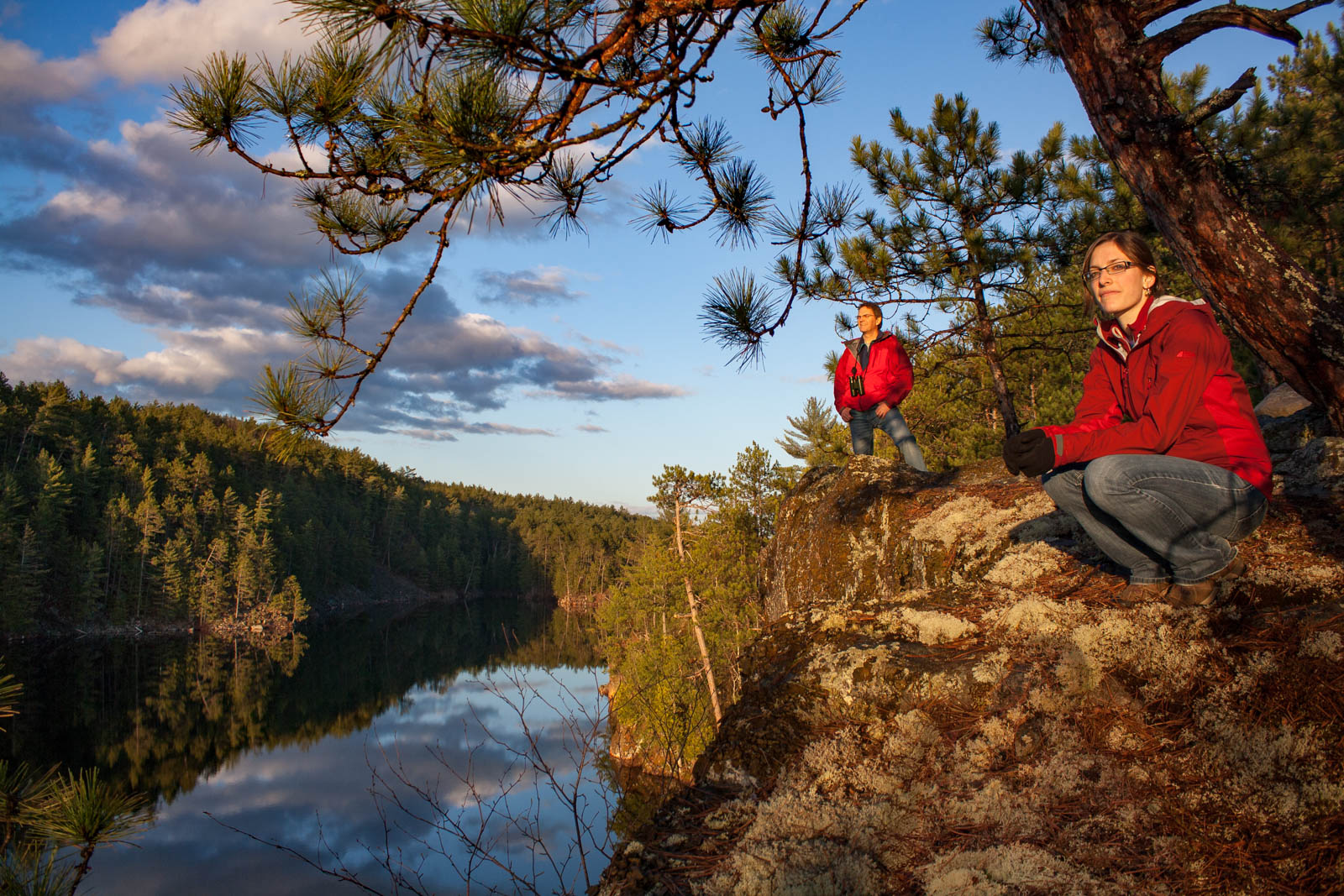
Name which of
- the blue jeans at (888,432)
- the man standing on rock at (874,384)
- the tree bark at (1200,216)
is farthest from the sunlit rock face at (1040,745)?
the man standing on rock at (874,384)

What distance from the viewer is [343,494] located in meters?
88.2

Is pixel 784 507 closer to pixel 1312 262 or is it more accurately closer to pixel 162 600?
pixel 1312 262

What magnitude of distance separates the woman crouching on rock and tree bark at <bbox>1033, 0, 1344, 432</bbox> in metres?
0.55

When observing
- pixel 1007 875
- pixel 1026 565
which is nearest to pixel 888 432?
pixel 1026 565

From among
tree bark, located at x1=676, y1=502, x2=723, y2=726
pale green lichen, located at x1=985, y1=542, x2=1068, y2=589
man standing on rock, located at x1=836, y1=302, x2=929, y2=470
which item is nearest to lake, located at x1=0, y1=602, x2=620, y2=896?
pale green lichen, located at x1=985, y1=542, x2=1068, y2=589

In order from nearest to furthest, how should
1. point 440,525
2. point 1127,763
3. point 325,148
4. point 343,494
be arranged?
1. point 1127,763
2. point 325,148
3. point 343,494
4. point 440,525

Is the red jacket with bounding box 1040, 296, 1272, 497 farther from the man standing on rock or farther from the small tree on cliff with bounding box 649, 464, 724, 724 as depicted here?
the small tree on cliff with bounding box 649, 464, 724, 724

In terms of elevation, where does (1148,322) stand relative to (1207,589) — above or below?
above

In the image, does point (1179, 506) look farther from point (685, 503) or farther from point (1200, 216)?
point (685, 503)

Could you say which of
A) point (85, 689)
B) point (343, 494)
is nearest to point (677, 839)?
point (85, 689)

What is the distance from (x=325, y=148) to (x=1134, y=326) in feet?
10.7

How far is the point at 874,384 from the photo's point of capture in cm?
584

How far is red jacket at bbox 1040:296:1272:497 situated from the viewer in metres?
2.46

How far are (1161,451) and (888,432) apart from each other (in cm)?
330
